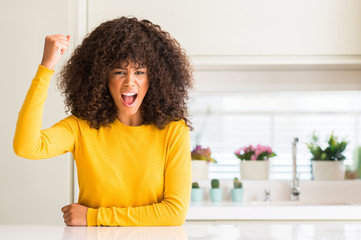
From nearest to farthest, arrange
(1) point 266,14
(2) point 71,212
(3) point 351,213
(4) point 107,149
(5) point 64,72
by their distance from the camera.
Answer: (2) point 71,212 → (4) point 107,149 → (5) point 64,72 → (3) point 351,213 → (1) point 266,14

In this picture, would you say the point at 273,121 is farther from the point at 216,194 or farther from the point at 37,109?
the point at 37,109

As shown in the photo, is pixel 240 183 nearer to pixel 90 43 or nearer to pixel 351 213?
pixel 351 213

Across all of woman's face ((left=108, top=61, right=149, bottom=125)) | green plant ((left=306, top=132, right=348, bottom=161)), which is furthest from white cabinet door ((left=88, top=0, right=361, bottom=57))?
woman's face ((left=108, top=61, right=149, bottom=125))

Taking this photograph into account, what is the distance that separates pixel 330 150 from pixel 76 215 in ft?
6.64

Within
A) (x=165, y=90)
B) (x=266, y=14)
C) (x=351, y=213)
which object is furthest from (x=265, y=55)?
(x=165, y=90)

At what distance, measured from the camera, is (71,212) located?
1.29 m

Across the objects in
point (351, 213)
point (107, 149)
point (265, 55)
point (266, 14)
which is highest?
point (266, 14)

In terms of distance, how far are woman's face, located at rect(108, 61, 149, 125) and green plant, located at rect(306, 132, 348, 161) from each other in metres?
1.82

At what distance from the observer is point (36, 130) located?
1246 millimetres

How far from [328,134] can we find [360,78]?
0.41m

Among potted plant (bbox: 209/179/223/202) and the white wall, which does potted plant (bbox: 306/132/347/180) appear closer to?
potted plant (bbox: 209/179/223/202)

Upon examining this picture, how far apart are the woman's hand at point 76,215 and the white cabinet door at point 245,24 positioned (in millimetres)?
1405

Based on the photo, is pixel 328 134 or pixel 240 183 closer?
pixel 240 183

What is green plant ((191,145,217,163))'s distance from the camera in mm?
2906
